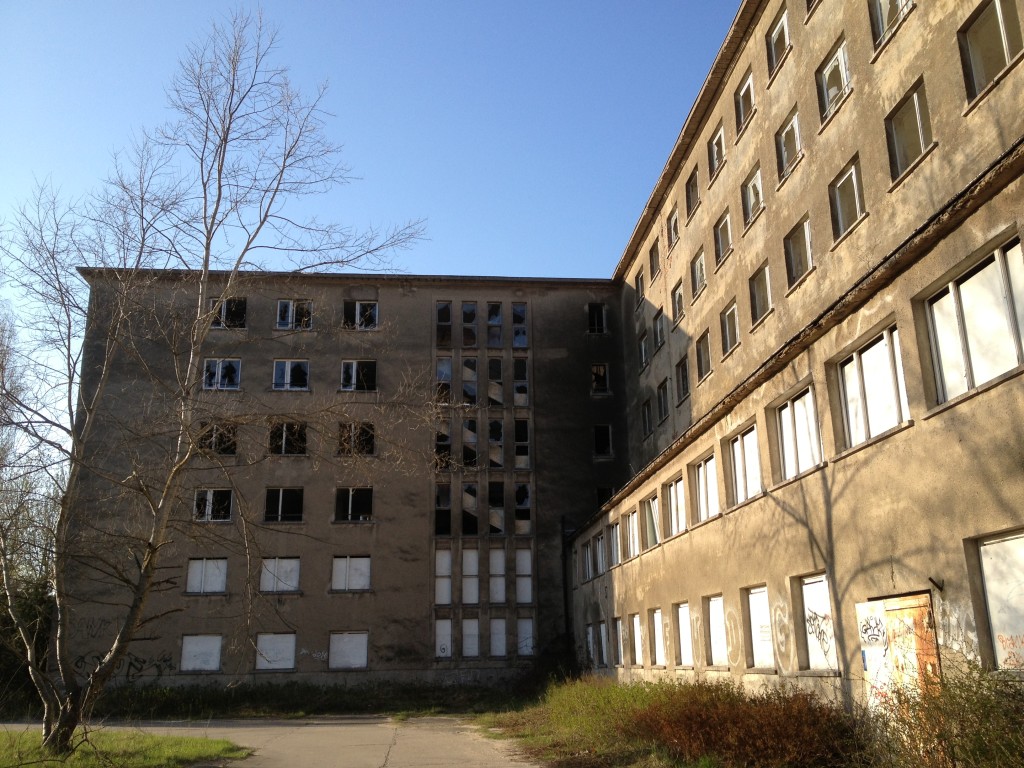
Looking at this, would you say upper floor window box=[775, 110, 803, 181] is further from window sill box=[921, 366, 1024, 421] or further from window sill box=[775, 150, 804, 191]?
window sill box=[921, 366, 1024, 421]

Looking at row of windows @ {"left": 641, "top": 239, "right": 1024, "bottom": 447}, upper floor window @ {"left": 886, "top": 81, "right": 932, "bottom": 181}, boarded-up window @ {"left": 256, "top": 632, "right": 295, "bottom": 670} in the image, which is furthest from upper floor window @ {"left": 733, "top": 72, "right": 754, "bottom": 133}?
boarded-up window @ {"left": 256, "top": 632, "right": 295, "bottom": 670}

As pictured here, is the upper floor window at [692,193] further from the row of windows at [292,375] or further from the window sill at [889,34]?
the row of windows at [292,375]

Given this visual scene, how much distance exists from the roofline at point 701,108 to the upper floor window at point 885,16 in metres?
6.03

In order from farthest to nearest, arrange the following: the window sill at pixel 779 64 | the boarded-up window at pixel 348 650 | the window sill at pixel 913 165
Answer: the boarded-up window at pixel 348 650, the window sill at pixel 779 64, the window sill at pixel 913 165

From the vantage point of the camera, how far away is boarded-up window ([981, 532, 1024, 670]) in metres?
9.24

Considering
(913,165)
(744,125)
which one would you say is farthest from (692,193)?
(913,165)

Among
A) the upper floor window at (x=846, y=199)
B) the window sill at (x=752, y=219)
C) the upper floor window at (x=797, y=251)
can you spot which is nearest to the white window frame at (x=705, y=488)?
the upper floor window at (x=797, y=251)

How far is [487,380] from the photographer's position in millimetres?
39938

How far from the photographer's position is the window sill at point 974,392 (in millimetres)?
9195

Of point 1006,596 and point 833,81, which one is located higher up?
point 833,81

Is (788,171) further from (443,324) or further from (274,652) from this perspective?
(274,652)

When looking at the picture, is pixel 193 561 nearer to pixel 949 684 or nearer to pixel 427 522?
pixel 427 522

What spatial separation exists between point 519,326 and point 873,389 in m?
28.9

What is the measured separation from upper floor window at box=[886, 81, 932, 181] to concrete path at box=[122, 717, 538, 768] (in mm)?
12615
